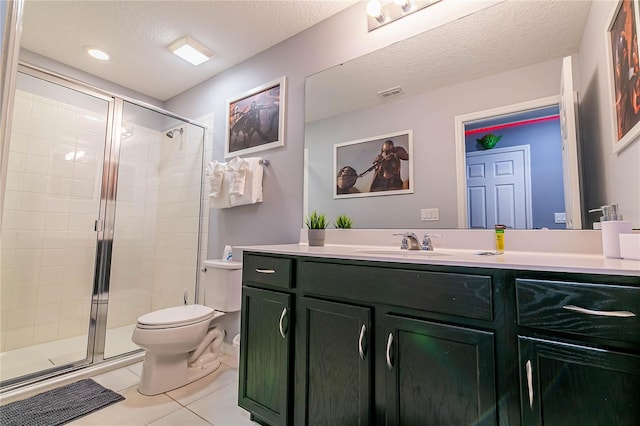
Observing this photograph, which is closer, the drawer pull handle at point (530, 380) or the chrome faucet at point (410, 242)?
the drawer pull handle at point (530, 380)

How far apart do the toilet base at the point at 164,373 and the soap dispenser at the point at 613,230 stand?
2221 mm

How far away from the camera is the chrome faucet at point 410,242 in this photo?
56.7 inches

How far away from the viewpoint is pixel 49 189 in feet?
7.69

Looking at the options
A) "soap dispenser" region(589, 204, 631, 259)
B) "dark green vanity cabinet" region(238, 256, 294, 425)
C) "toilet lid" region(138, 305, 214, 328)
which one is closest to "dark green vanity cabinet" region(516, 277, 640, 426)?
"soap dispenser" region(589, 204, 631, 259)

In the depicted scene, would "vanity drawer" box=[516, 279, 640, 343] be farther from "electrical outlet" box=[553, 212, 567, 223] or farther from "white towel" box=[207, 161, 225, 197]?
Answer: "white towel" box=[207, 161, 225, 197]

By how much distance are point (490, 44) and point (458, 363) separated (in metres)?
1.49

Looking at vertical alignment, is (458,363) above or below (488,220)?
below

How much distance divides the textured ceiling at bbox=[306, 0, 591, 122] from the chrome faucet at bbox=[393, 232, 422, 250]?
0.82 meters

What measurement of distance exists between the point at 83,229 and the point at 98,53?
4.90 feet

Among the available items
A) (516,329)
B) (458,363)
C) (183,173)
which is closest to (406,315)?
(458,363)

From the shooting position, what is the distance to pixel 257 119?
232cm

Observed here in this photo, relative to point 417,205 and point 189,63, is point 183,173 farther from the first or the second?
point 417,205

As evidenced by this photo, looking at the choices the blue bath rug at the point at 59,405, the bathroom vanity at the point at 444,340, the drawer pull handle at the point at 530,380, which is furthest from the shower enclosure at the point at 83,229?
the drawer pull handle at the point at 530,380

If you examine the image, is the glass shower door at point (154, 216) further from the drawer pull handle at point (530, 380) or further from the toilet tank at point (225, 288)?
the drawer pull handle at point (530, 380)
